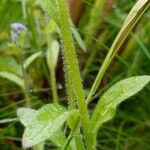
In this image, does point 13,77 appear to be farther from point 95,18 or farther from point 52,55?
point 95,18

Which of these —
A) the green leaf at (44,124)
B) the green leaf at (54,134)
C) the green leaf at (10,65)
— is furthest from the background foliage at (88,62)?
the green leaf at (44,124)

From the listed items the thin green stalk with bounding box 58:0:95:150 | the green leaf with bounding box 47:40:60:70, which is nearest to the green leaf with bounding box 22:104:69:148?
the thin green stalk with bounding box 58:0:95:150

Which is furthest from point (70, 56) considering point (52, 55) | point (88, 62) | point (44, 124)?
point (88, 62)

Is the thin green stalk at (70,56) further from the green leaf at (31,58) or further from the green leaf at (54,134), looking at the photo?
the green leaf at (31,58)

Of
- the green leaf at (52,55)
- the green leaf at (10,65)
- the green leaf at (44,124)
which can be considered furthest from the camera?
the green leaf at (10,65)

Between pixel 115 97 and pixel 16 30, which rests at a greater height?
pixel 16 30

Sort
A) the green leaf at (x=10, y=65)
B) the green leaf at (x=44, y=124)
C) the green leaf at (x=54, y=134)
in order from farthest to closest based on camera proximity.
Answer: the green leaf at (x=10, y=65) < the green leaf at (x=54, y=134) < the green leaf at (x=44, y=124)

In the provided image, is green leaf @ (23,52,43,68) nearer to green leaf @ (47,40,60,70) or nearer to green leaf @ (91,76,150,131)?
green leaf @ (47,40,60,70)
